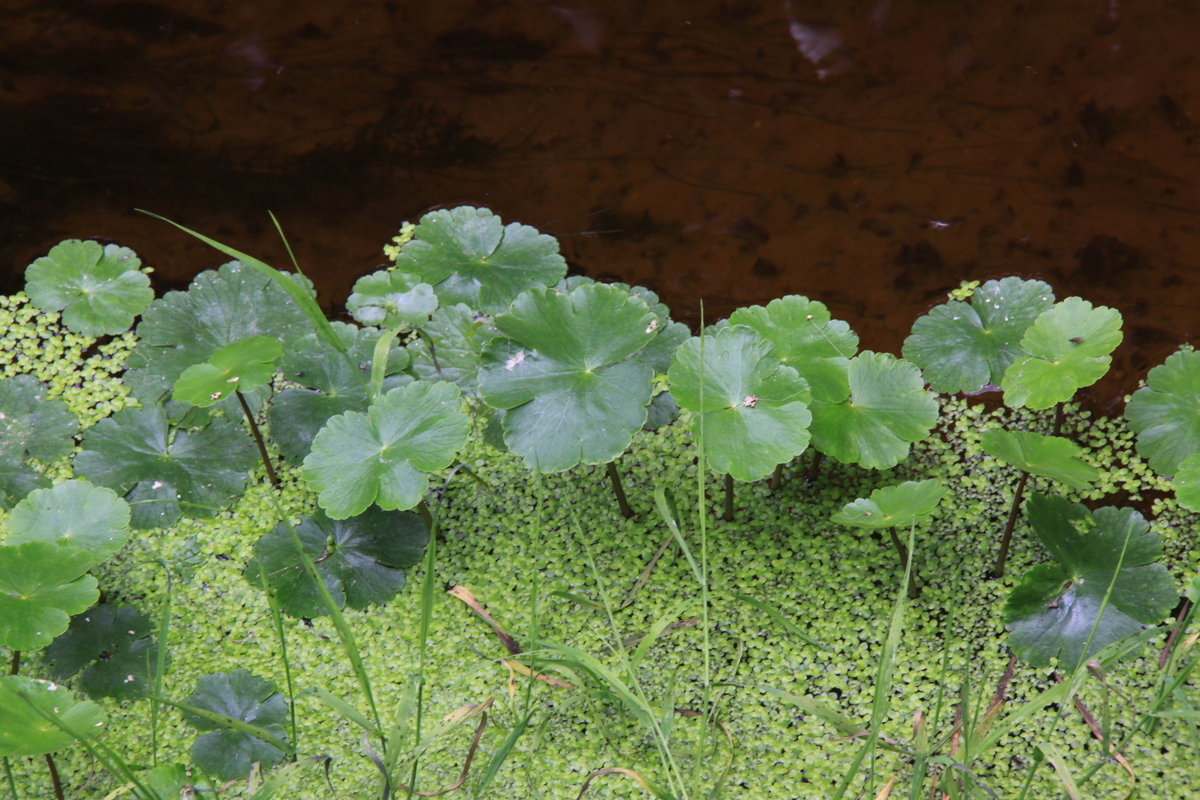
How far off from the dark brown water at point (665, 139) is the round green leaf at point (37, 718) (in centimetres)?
101

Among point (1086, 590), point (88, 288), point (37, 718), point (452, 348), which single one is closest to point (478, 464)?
point (452, 348)

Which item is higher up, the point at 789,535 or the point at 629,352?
the point at 629,352

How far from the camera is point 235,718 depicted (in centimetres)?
138

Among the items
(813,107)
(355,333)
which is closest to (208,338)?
(355,333)

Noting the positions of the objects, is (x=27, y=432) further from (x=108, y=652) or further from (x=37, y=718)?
(x=37, y=718)

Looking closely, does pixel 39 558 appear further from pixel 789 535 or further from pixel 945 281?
pixel 945 281

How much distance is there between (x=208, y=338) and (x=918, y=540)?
51.3 inches

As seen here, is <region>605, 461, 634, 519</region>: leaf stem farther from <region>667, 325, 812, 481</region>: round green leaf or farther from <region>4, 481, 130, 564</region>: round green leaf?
<region>4, 481, 130, 564</region>: round green leaf

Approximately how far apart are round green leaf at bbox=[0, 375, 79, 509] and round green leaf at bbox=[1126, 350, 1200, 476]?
6.03ft

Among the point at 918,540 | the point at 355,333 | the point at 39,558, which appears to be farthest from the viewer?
the point at 355,333

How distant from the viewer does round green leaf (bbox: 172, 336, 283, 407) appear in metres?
1.52

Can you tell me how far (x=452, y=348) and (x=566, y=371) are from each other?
32 cm

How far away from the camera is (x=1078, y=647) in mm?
1366

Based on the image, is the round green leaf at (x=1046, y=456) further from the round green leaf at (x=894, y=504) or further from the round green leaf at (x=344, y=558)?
the round green leaf at (x=344, y=558)
